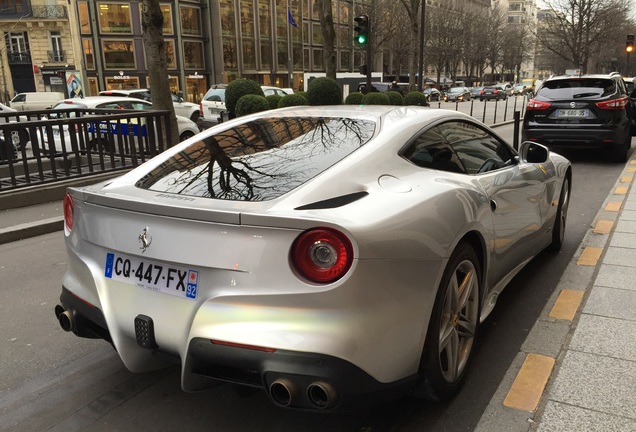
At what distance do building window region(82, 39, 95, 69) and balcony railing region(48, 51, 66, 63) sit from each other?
14.7ft

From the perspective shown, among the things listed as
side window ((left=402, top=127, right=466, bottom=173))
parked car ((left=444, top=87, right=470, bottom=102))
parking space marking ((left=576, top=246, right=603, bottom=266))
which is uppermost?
side window ((left=402, top=127, right=466, bottom=173))

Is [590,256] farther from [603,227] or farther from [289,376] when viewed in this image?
[289,376]

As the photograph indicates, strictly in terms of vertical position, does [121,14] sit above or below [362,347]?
above

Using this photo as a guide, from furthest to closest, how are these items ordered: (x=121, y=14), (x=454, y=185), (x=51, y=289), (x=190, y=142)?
1. (x=121, y=14)
2. (x=51, y=289)
3. (x=190, y=142)
4. (x=454, y=185)

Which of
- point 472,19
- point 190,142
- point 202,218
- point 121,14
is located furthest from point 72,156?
point 472,19

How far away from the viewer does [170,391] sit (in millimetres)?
2963

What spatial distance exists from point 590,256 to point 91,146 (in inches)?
281

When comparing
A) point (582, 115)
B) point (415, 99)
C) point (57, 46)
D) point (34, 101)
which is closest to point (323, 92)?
point (415, 99)

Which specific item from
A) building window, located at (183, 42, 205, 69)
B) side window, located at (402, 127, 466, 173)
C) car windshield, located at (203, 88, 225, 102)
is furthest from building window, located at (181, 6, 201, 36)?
side window, located at (402, 127, 466, 173)

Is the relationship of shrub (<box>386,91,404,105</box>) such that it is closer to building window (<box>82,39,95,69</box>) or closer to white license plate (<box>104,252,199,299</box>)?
white license plate (<box>104,252,199,299</box>)

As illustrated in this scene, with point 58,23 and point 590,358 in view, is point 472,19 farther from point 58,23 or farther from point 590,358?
point 590,358

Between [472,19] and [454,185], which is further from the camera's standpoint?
[472,19]

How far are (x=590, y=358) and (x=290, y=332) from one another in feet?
6.62

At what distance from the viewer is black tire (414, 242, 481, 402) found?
8.23ft
